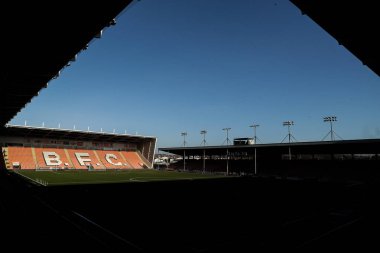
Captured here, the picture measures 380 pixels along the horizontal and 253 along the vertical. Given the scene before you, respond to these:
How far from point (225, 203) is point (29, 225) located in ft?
50.1

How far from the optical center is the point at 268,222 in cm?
1569

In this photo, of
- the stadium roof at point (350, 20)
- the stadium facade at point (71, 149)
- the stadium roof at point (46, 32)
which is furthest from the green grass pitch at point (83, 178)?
the stadium roof at point (350, 20)

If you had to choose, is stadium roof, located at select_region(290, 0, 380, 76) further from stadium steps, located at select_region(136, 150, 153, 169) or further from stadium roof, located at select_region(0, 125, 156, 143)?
stadium steps, located at select_region(136, 150, 153, 169)

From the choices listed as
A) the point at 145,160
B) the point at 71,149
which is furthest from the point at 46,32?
the point at 145,160

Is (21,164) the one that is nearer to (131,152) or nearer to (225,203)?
(131,152)

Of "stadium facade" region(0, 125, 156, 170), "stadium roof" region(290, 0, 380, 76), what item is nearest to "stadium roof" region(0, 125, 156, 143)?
"stadium facade" region(0, 125, 156, 170)

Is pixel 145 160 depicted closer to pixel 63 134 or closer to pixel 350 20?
→ pixel 63 134

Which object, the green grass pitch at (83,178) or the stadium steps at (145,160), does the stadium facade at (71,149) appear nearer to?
the stadium steps at (145,160)

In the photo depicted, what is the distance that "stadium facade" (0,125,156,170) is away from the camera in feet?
231

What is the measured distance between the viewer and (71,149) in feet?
268

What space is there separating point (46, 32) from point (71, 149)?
76.6 m

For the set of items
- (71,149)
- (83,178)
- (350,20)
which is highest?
(350,20)

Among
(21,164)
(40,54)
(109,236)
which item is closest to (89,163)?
(21,164)

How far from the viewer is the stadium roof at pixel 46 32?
31.9 feet
